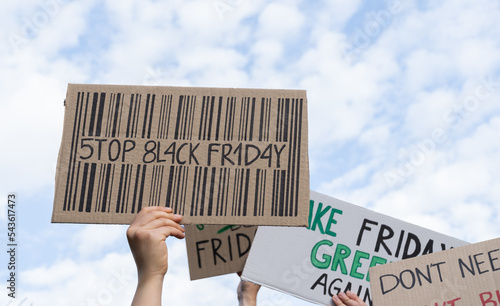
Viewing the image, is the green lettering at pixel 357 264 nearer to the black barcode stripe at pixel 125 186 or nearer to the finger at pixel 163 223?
the finger at pixel 163 223

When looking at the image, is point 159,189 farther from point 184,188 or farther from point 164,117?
point 164,117

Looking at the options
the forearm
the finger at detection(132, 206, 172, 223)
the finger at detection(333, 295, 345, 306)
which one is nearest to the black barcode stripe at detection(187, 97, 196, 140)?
the finger at detection(132, 206, 172, 223)

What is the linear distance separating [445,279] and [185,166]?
4.33ft

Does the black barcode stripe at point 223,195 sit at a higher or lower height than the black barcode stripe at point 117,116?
lower

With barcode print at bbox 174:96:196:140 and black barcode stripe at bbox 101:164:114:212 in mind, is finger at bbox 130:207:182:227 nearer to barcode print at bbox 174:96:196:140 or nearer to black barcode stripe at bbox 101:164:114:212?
black barcode stripe at bbox 101:164:114:212

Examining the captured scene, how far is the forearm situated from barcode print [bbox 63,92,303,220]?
31cm

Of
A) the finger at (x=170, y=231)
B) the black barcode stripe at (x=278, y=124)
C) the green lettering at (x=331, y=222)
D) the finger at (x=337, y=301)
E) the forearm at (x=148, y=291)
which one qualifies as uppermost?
the black barcode stripe at (x=278, y=124)

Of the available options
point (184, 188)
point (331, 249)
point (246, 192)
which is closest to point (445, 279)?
point (331, 249)

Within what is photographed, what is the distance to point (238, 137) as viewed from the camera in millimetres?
1978

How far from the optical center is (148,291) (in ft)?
5.33

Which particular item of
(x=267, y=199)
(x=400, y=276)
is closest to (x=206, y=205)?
(x=267, y=199)

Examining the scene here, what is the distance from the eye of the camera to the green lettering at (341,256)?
104 inches

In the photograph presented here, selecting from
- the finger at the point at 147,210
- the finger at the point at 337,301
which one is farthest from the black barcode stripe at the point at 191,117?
the finger at the point at 337,301

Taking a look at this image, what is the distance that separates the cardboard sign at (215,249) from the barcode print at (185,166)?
827mm
